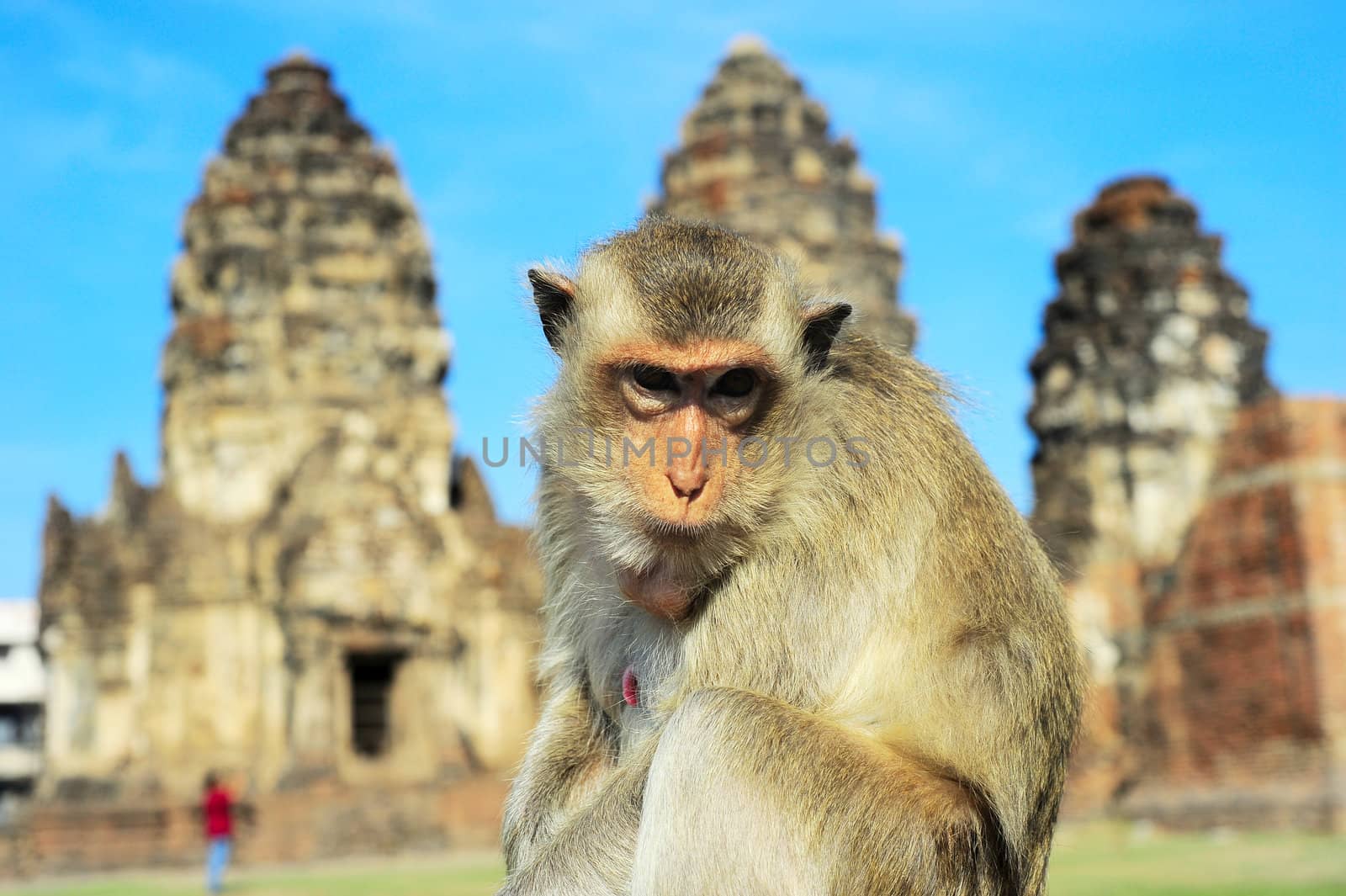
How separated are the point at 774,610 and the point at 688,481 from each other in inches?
12.2

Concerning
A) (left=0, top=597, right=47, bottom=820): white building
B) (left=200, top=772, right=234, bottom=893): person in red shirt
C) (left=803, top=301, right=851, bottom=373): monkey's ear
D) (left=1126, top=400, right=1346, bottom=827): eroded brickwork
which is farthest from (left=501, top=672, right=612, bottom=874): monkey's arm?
(left=0, top=597, right=47, bottom=820): white building

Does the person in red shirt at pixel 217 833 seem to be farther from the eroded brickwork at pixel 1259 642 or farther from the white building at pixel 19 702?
the white building at pixel 19 702

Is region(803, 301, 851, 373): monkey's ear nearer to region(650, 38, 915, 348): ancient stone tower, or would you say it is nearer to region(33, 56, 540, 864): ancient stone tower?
region(33, 56, 540, 864): ancient stone tower

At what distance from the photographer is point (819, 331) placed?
316cm

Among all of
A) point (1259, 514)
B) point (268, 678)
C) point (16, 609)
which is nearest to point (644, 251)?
point (1259, 514)

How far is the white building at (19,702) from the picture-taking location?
4316 centimetres

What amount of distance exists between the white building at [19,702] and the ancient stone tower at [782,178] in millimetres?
27094

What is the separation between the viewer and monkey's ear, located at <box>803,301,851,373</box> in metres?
3.14

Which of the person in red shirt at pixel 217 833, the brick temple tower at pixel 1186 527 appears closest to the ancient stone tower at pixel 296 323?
the person in red shirt at pixel 217 833

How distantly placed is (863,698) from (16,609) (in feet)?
169

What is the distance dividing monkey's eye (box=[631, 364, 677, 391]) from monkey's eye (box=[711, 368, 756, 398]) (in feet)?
0.31

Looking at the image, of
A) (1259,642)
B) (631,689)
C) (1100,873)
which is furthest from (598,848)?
(1259,642)

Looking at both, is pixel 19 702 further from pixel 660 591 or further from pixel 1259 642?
pixel 660 591

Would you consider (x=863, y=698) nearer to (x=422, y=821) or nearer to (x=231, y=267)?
(x=422, y=821)
